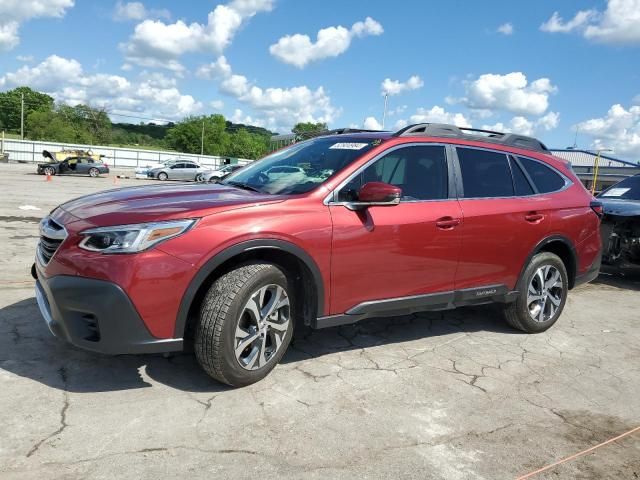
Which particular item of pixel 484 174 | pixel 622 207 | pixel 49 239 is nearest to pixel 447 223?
pixel 484 174

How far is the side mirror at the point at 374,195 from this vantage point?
351 centimetres

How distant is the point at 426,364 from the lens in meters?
4.03

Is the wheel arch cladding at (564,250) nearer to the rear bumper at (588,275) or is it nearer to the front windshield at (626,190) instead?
the rear bumper at (588,275)

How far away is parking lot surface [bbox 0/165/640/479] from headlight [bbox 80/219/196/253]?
37.8 inches

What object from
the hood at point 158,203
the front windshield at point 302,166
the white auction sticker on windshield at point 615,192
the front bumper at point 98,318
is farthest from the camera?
the white auction sticker on windshield at point 615,192

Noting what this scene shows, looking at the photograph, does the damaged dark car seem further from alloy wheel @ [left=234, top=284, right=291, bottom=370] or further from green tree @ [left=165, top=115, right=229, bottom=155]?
green tree @ [left=165, top=115, right=229, bottom=155]

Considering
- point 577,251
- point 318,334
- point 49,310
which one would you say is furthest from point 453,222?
point 49,310

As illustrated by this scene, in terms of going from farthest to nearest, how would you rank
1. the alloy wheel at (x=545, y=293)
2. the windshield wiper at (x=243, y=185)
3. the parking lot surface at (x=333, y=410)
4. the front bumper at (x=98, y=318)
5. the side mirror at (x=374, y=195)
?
the alloy wheel at (x=545, y=293)
the windshield wiper at (x=243, y=185)
the side mirror at (x=374, y=195)
the front bumper at (x=98, y=318)
the parking lot surface at (x=333, y=410)

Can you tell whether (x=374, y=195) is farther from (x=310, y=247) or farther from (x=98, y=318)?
(x=98, y=318)

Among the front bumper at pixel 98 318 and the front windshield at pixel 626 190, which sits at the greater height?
the front windshield at pixel 626 190

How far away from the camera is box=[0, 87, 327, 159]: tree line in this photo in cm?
8956

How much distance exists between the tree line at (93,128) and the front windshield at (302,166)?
7877 cm

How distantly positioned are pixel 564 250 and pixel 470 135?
1637 millimetres

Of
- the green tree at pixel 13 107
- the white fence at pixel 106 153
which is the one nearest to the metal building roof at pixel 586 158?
the white fence at pixel 106 153
